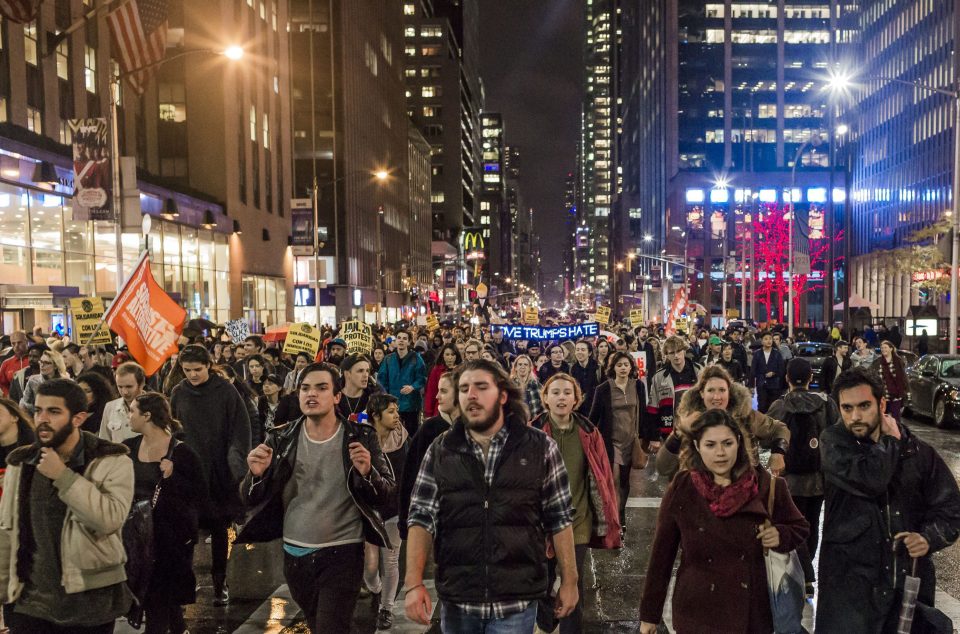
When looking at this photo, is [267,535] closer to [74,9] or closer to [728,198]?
[74,9]

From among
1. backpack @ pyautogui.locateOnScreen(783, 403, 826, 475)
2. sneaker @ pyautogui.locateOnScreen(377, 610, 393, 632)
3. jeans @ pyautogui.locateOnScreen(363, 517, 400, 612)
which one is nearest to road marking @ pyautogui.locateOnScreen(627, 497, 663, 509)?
backpack @ pyautogui.locateOnScreen(783, 403, 826, 475)

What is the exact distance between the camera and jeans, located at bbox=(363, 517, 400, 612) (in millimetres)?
6684

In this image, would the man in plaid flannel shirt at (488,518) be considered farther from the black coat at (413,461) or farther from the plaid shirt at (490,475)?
the black coat at (413,461)

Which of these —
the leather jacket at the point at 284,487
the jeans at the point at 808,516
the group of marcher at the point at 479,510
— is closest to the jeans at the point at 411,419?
the group of marcher at the point at 479,510

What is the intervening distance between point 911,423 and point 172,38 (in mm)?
39452

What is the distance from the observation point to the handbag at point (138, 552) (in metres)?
4.74

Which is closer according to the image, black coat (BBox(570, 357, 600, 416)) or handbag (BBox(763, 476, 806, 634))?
handbag (BBox(763, 476, 806, 634))

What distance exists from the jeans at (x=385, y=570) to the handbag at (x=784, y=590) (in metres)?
3.22

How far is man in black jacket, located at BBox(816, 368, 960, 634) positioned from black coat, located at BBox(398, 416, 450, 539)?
2370mm

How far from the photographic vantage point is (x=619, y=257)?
618ft

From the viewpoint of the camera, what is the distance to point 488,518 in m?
3.76

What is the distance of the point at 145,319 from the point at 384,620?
18.9ft

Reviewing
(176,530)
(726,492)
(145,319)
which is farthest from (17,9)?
(726,492)

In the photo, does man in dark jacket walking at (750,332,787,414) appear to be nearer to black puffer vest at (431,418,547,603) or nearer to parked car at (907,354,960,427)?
parked car at (907,354,960,427)
